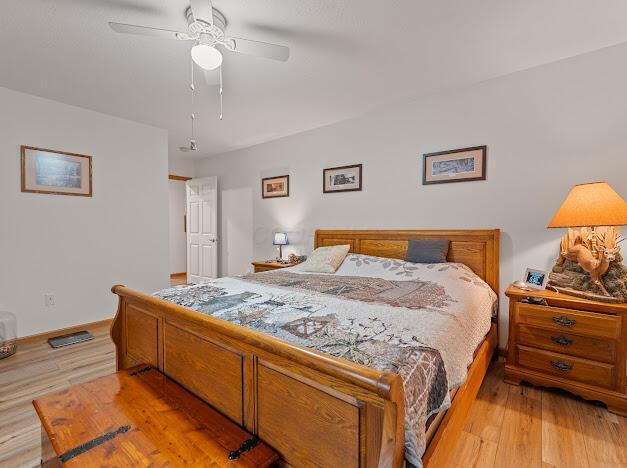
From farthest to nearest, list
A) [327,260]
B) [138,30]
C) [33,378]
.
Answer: [327,260]
[33,378]
[138,30]

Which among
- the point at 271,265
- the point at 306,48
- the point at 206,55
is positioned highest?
the point at 306,48

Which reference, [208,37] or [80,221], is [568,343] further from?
[80,221]

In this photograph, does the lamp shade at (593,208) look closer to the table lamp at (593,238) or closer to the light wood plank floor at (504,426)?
the table lamp at (593,238)

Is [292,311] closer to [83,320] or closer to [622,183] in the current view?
[622,183]

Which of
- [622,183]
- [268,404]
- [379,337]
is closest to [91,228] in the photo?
[268,404]

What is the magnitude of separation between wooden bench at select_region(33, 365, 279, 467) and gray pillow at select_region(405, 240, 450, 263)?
6.77 ft

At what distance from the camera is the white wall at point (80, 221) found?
2.90 meters

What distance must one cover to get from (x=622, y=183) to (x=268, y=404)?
279cm

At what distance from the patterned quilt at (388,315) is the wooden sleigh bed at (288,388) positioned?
126 mm

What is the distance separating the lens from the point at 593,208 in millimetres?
1892

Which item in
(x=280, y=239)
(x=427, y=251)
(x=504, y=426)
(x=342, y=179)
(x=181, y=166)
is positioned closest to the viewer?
(x=504, y=426)

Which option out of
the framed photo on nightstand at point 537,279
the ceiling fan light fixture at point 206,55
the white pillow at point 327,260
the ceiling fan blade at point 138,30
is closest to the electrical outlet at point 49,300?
the white pillow at point 327,260

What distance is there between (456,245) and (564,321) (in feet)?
3.22

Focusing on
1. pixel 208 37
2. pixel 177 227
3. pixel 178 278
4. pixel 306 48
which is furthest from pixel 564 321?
pixel 177 227
